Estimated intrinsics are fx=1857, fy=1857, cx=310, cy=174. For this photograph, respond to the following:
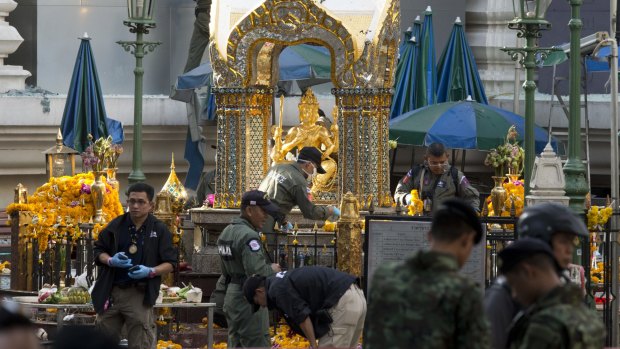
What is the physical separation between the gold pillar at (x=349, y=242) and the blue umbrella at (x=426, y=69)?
8522 mm

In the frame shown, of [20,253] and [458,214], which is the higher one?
[458,214]

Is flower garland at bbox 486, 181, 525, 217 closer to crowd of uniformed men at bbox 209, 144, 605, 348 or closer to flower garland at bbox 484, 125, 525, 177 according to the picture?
flower garland at bbox 484, 125, 525, 177

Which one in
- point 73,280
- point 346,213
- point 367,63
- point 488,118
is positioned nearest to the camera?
point 346,213

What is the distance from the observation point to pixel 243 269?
43.4ft

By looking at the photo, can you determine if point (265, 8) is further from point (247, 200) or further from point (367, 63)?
point (247, 200)

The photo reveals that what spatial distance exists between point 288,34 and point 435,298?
367 inches

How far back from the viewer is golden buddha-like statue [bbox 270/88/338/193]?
1784 cm

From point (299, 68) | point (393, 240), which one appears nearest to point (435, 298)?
point (393, 240)

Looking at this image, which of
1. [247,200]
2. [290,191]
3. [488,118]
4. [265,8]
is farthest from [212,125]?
[247,200]

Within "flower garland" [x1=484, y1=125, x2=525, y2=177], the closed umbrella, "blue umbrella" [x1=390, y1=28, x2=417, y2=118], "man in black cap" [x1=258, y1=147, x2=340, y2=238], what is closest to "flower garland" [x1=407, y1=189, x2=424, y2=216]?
"man in black cap" [x1=258, y1=147, x2=340, y2=238]

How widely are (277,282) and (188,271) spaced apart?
4.41 meters

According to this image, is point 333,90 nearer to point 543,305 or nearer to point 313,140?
point 313,140

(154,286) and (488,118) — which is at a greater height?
(488,118)

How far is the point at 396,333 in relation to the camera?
8070 mm
